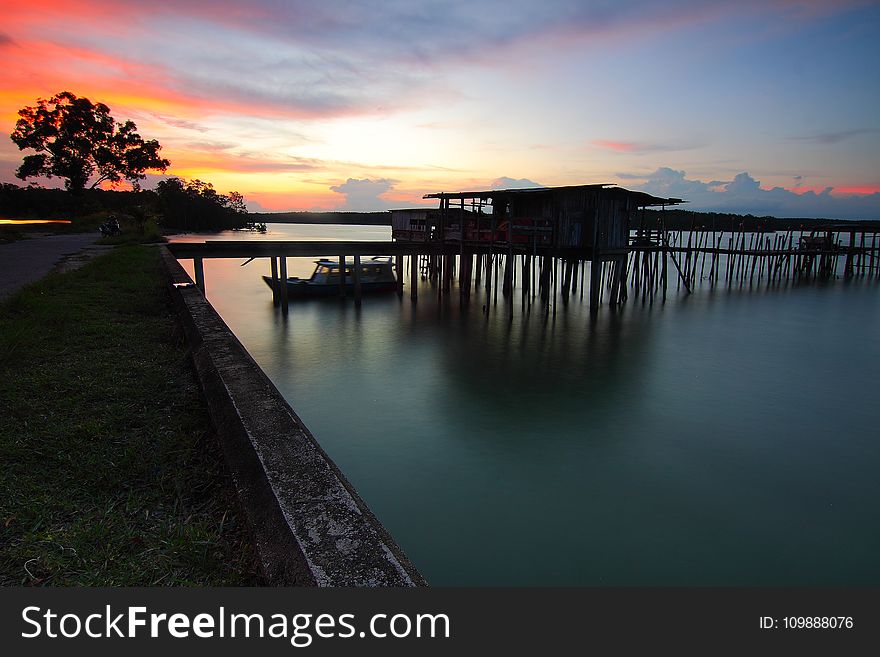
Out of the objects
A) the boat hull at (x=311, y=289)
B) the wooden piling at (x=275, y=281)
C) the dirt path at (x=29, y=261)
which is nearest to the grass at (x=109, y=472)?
the dirt path at (x=29, y=261)

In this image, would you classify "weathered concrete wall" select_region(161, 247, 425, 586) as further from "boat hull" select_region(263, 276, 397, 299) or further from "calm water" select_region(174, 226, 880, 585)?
"boat hull" select_region(263, 276, 397, 299)

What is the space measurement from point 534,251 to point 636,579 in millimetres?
15585

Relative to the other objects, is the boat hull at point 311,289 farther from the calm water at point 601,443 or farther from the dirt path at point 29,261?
the dirt path at point 29,261

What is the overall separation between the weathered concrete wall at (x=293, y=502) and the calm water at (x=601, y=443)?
9.42 feet

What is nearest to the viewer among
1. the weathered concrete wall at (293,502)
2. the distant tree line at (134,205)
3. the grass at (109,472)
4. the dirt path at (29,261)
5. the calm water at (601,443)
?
the weathered concrete wall at (293,502)

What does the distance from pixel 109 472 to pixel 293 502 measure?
1.65 meters

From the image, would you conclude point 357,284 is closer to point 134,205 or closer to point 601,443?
point 601,443

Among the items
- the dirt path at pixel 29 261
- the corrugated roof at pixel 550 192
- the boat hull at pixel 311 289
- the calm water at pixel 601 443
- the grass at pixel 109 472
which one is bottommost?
the calm water at pixel 601 443

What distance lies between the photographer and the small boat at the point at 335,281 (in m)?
25.2

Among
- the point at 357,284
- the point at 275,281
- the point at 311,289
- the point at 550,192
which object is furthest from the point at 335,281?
the point at 550,192

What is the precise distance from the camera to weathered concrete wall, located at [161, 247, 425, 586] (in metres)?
2.54

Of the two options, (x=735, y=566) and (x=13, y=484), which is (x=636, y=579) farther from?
(x=13, y=484)

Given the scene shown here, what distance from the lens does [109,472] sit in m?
3.66

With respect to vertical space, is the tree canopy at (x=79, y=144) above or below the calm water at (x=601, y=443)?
above
